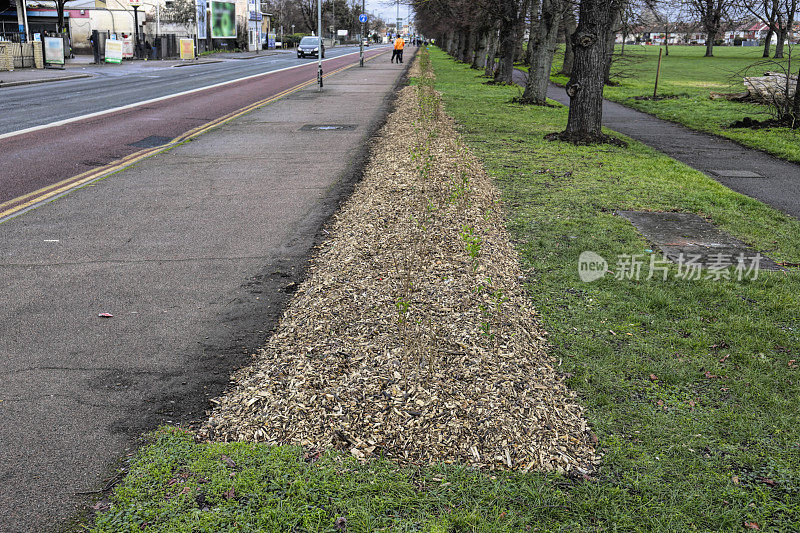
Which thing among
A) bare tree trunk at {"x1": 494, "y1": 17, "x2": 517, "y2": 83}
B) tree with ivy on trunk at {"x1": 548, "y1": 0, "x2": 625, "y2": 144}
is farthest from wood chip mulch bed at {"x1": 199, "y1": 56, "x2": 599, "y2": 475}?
bare tree trunk at {"x1": 494, "y1": 17, "x2": 517, "y2": 83}

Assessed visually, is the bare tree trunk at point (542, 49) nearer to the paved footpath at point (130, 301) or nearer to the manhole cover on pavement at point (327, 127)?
the manhole cover on pavement at point (327, 127)

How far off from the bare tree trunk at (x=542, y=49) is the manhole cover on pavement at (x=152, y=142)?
11103 millimetres

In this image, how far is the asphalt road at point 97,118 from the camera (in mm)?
10664

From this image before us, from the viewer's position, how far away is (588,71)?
13102mm

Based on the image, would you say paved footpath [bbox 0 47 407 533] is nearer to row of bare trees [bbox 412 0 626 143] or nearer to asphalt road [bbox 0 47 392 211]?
asphalt road [bbox 0 47 392 211]

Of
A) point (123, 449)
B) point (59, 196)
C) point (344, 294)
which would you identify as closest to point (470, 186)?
point (344, 294)

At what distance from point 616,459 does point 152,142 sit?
1232 centimetres

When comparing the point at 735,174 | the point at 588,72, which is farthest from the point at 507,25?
the point at 735,174

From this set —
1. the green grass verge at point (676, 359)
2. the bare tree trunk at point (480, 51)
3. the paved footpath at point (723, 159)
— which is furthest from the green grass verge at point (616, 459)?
the bare tree trunk at point (480, 51)

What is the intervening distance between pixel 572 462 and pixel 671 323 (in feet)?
6.63

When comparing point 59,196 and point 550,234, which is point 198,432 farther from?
point 59,196

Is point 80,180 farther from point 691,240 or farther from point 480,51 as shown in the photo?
point 480,51

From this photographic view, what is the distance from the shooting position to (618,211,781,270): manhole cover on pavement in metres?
6.20

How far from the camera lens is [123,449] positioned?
3.33 m
